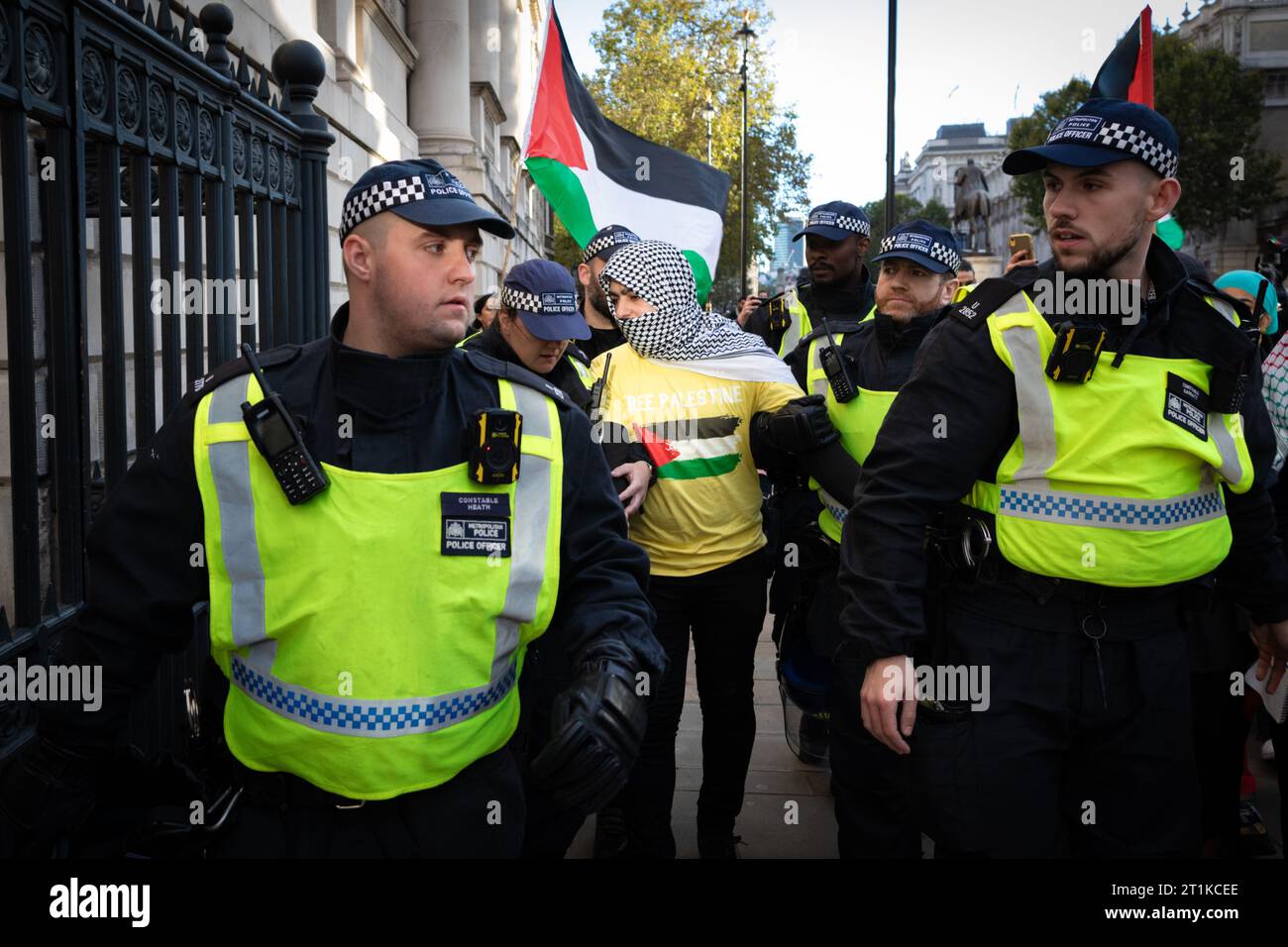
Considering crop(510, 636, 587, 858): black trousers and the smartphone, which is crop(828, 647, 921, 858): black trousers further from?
the smartphone

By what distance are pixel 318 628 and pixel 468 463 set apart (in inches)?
16.8

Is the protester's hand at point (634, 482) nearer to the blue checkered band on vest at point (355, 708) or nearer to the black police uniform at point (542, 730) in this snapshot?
the black police uniform at point (542, 730)

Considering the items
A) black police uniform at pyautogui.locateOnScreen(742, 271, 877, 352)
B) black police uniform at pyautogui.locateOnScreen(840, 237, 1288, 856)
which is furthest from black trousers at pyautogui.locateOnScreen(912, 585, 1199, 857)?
black police uniform at pyautogui.locateOnScreen(742, 271, 877, 352)

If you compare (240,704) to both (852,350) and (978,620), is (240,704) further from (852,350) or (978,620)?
(852,350)

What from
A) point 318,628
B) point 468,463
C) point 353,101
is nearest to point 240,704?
point 318,628

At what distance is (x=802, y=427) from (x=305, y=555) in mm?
2160

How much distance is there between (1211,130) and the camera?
42.2 m

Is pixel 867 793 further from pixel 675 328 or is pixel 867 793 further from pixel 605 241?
pixel 605 241

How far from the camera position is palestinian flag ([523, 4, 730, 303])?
24.6 ft

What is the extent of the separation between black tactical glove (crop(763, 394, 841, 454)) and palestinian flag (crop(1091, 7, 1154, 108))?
2599 millimetres

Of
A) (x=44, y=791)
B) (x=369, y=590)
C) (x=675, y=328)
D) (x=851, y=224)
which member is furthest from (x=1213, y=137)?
(x=44, y=791)

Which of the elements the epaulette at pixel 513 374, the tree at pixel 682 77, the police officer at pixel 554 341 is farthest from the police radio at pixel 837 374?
the tree at pixel 682 77

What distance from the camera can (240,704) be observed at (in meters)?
2.23

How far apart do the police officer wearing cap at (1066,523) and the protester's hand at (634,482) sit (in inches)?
45.7
